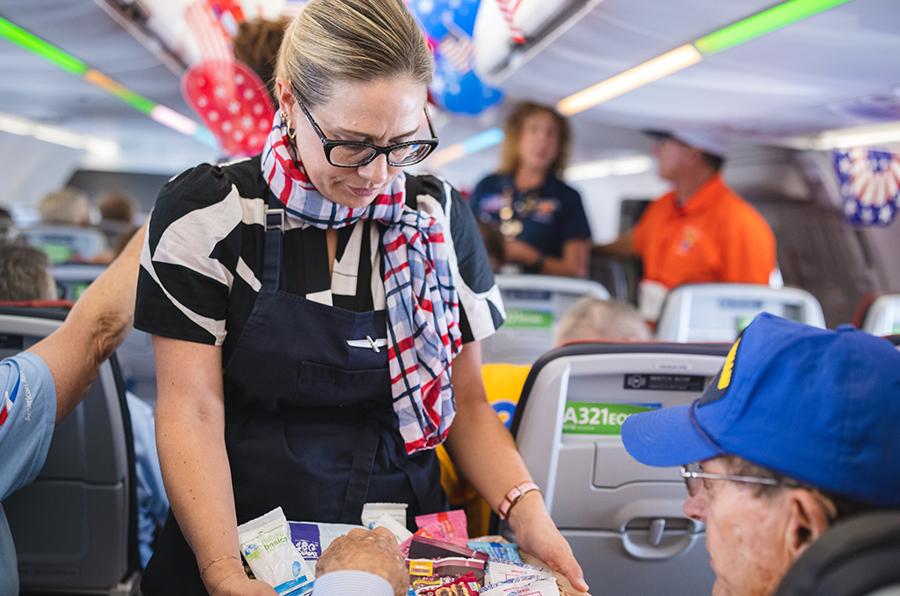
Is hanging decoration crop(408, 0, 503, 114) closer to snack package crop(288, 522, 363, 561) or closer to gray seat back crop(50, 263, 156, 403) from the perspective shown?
gray seat back crop(50, 263, 156, 403)

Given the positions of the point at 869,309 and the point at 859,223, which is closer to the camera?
the point at 869,309

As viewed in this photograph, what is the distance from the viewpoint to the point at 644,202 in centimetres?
1054

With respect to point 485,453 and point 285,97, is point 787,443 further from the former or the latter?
point 285,97

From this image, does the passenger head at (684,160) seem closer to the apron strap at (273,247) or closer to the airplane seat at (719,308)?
the airplane seat at (719,308)

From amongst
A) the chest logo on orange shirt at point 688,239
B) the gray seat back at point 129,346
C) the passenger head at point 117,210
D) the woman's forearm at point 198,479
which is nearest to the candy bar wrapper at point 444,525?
the woman's forearm at point 198,479

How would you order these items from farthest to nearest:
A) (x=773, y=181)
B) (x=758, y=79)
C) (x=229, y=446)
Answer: (x=773, y=181)
(x=758, y=79)
(x=229, y=446)

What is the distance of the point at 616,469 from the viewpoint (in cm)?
240

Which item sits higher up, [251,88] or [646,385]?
[251,88]

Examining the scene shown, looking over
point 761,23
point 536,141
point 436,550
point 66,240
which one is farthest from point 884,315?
point 66,240

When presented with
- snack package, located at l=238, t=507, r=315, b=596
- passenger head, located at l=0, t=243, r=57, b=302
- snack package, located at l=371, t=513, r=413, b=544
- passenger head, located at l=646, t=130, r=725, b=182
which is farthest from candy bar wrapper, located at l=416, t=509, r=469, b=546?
passenger head, located at l=646, t=130, r=725, b=182

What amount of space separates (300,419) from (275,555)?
12.0 inches

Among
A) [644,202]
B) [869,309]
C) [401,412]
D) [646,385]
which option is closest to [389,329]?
[401,412]

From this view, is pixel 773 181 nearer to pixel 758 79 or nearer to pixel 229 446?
pixel 758 79

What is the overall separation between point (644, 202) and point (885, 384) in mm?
9650
